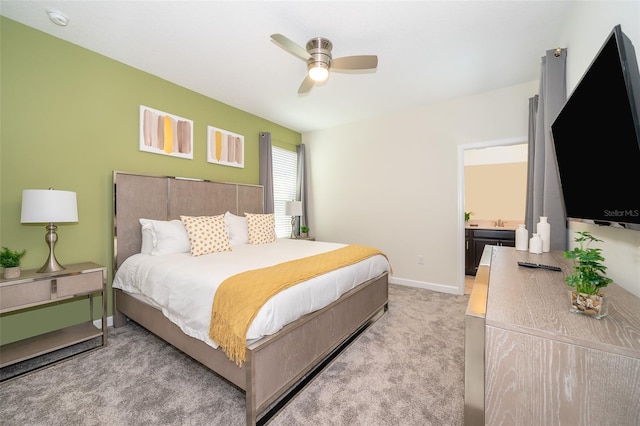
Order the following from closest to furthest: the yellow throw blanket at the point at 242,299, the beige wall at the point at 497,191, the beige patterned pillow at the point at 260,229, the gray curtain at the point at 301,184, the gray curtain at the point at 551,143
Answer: the yellow throw blanket at the point at 242,299, the gray curtain at the point at 551,143, the beige patterned pillow at the point at 260,229, the beige wall at the point at 497,191, the gray curtain at the point at 301,184

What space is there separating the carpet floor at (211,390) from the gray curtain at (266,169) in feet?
8.15

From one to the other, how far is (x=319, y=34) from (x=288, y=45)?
498 millimetres

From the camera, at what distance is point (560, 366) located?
72cm

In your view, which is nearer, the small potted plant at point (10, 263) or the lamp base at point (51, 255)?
the small potted plant at point (10, 263)

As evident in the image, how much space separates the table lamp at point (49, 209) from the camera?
200cm

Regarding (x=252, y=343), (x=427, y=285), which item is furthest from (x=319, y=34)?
(x=427, y=285)

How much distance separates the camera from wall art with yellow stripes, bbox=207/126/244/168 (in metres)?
3.70

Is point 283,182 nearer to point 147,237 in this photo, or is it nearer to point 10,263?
point 147,237

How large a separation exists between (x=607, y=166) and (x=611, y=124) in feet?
0.65

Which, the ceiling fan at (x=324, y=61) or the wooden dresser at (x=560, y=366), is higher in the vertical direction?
the ceiling fan at (x=324, y=61)

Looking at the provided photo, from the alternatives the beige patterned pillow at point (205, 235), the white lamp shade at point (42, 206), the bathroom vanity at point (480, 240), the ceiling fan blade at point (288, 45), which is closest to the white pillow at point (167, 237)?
the beige patterned pillow at point (205, 235)

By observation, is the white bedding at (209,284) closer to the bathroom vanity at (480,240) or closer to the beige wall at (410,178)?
the beige wall at (410,178)

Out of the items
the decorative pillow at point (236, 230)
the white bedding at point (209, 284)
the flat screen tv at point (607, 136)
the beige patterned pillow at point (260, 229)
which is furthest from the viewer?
the beige patterned pillow at point (260, 229)

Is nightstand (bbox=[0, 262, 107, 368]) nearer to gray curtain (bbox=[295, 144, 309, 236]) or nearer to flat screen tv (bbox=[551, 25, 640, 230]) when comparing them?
gray curtain (bbox=[295, 144, 309, 236])
